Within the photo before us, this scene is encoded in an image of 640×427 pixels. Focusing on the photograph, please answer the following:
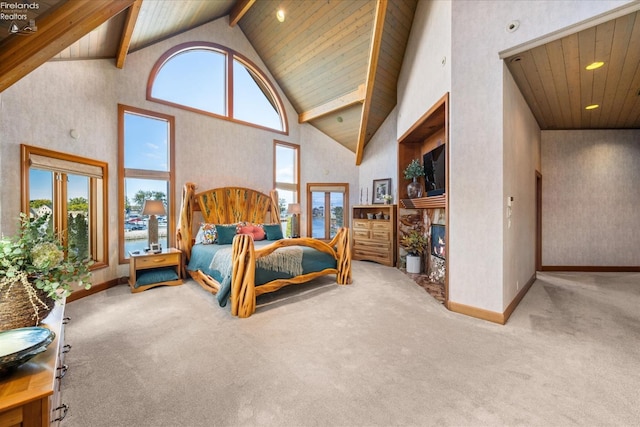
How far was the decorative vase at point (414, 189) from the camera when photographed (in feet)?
15.4

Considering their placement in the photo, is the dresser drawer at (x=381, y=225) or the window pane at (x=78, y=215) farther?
the dresser drawer at (x=381, y=225)

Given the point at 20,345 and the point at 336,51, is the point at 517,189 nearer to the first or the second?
the point at 336,51

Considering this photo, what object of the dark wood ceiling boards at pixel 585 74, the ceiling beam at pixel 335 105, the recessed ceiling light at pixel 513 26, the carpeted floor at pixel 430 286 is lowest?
the carpeted floor at pixel 430 286

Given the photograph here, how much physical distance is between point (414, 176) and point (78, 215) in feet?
17.1

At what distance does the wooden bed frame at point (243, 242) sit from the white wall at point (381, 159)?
2295 mm

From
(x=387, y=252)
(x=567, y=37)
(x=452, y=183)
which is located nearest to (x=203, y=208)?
(x=387, y=252)

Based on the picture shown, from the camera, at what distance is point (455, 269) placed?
3164mm

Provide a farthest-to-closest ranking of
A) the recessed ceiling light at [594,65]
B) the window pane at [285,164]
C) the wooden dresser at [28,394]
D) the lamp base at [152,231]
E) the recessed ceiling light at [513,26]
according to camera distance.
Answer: the window pane at [285,164] < the lamp base at [152,231] < the recessed ceiling light at [594,65] < the recessed ceiling light at [513,26] < the wooden dresser at [28,394]

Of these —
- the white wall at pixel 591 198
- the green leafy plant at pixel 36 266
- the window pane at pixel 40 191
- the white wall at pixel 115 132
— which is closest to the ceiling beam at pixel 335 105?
the white wall at pixel 115 132

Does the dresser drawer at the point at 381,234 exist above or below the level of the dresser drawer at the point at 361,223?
below

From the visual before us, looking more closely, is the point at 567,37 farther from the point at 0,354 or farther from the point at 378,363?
the point at 0,354

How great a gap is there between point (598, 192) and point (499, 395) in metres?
5.62

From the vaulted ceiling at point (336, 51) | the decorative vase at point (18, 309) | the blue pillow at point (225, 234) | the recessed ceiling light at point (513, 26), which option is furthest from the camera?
the blue pillow at point (225, 234)

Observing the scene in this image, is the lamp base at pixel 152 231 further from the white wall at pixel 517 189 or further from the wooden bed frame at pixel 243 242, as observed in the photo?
the white wall at pixel 517 189
